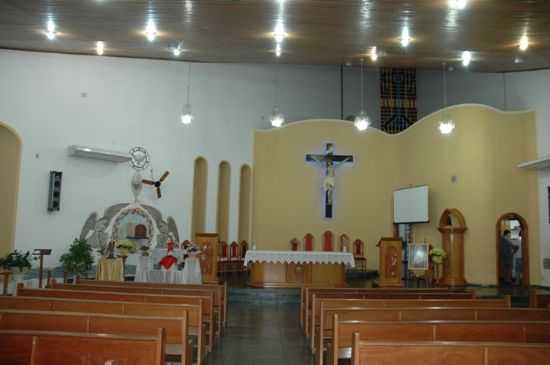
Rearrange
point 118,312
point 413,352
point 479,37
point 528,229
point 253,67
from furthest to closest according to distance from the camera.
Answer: point 253,67, point 528,229, point 479,37, point 118,312, point 413,352

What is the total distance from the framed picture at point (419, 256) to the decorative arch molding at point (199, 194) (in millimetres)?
5078

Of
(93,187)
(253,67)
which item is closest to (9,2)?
(93,187)

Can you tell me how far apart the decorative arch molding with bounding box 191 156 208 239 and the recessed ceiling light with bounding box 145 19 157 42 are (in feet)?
17.1

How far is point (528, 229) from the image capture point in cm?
1057

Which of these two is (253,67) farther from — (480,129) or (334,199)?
(480,129)

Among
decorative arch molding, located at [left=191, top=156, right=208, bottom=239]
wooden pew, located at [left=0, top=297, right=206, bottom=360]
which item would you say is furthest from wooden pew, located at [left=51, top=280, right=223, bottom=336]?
decorative arch molding, located at [left=191, top=156, right=208, bottom=239]

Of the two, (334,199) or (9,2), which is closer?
(9,2)

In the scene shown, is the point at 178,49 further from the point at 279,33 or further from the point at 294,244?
the point at 294,244

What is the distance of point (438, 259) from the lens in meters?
10.4

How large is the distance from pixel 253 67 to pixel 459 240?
22.5 feet

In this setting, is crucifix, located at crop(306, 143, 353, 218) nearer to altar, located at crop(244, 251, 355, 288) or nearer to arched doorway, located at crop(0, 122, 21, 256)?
altar, located at crop(244, 251, 355, 288)

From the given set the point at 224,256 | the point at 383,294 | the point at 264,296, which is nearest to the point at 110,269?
the point at 264,296

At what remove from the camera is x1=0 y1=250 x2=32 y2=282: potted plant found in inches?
360

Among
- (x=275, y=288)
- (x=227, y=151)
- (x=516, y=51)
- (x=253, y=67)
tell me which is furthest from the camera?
(x=253, y=67)
